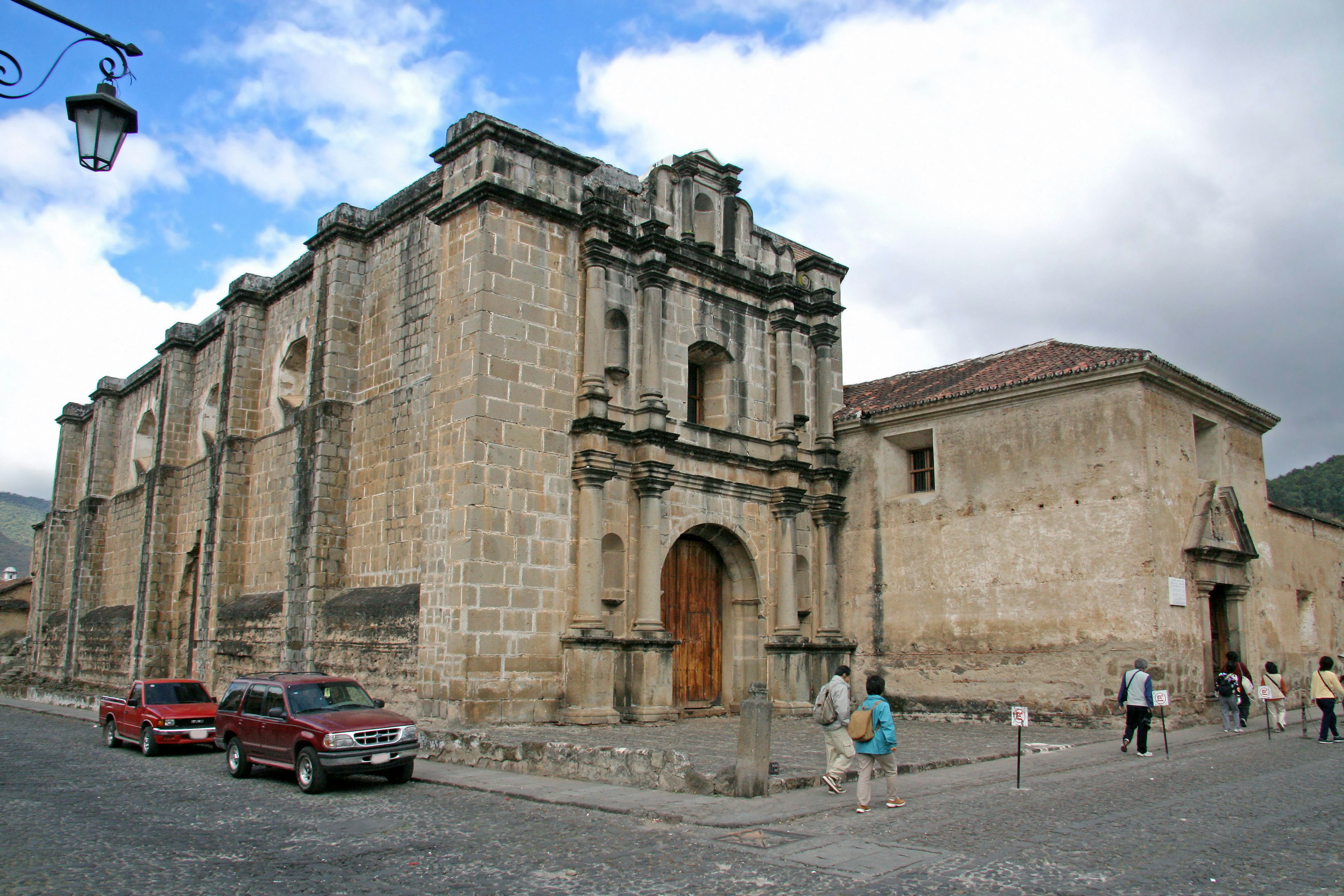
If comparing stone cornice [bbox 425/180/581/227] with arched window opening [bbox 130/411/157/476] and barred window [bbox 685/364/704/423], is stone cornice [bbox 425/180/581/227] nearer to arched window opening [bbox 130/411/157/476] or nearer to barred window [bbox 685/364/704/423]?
barred window [bbox 685/364/704/423]

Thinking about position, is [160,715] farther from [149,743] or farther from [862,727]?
[862,727]

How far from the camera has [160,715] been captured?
15.7m

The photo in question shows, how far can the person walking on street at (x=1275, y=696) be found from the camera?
16438 mm

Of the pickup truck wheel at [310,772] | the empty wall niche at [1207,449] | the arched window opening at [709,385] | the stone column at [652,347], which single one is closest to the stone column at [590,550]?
the stone column at [652,347]

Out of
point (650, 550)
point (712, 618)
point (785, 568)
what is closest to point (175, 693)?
point (650, 550)

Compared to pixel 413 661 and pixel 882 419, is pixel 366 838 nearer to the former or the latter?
pixel 413 661

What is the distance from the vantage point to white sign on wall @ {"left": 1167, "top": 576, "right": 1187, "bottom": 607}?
1666 cm

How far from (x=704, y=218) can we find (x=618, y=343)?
4.36 meters

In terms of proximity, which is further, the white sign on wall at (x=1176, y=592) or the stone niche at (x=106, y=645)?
the stone niche at (x=106, y=645)

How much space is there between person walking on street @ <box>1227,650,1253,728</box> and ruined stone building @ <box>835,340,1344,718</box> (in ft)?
1.76

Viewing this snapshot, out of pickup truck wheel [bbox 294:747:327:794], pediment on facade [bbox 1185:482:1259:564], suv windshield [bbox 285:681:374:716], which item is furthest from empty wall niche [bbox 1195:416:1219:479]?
pickup truck wheel [bbox 294:747:327:794]

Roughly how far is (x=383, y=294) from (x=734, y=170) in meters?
7.78

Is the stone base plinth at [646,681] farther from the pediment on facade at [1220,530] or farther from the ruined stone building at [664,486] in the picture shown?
the pediment on facade at [1220,530]

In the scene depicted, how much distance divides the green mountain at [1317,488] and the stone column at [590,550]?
41047 millimetres
